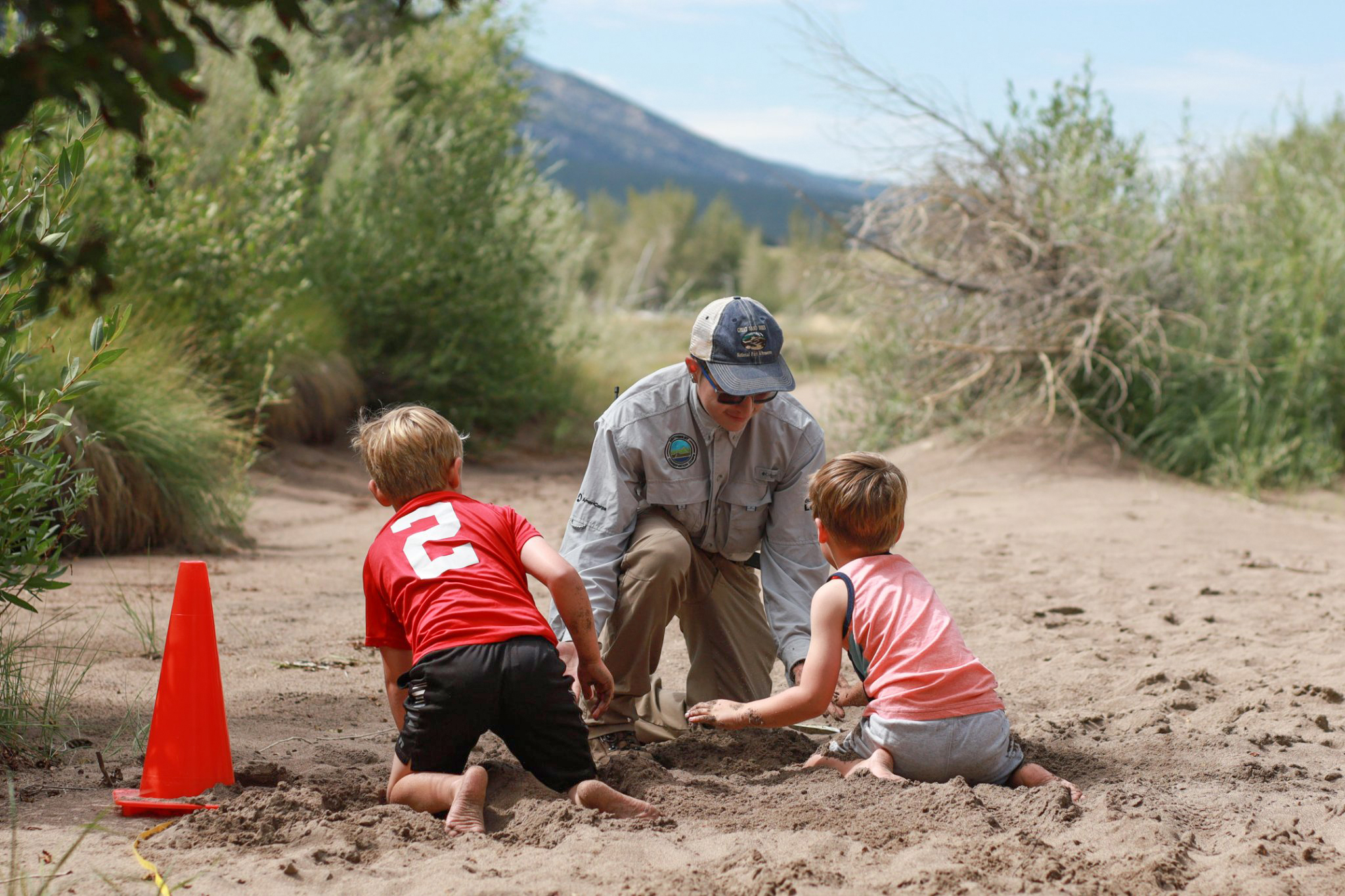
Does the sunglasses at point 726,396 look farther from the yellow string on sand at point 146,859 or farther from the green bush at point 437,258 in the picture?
the green bush at point 437,258

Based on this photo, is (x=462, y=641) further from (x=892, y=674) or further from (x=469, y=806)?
(x=892, y=674)

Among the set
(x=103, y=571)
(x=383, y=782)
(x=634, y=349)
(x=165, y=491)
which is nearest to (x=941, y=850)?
(x=383, y=782)

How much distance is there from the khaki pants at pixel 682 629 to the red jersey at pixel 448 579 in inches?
19.4

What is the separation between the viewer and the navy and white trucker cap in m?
3.19

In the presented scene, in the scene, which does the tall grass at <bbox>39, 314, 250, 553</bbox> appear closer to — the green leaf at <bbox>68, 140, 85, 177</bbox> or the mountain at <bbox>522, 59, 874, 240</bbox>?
the green leaf at <bbox>68, 140, 85, 177</bbox>

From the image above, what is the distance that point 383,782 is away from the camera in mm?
2936

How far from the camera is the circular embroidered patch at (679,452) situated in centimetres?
345

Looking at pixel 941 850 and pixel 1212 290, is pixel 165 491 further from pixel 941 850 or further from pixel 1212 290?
pixel 1212 290

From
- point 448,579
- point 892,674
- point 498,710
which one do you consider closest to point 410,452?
point 448,579

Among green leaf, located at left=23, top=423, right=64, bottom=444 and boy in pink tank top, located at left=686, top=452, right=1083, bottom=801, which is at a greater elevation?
green leaf, located at left=23, top=423, right=64, bottom=444

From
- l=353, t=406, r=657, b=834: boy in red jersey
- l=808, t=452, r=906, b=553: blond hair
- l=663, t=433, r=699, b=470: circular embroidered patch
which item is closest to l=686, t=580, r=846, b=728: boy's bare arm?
l=808, t=452, r=906, b=553: blond hair

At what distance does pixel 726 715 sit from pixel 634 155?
79137mm

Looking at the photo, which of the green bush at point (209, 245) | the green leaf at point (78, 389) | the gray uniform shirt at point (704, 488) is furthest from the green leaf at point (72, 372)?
the green bush at point (209, 245)

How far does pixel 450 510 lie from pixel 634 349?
465 inches
